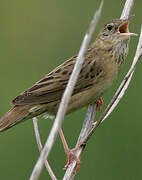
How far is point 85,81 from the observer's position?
6566 mm

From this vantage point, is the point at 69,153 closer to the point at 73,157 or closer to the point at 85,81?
the point at 73,157

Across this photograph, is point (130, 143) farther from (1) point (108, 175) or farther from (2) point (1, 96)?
(2) point (1, 96)

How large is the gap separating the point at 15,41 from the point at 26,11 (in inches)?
35.6

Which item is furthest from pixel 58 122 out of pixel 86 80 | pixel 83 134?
pixel 86 80

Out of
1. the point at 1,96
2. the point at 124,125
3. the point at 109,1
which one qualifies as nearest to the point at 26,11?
the point at 109,1

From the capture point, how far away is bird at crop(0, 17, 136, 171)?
20.8 feet

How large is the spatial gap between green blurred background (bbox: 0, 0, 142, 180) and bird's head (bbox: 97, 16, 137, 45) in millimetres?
1000

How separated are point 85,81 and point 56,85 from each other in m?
0.31

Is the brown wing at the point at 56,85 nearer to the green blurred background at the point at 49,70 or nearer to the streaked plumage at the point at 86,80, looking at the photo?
the streaked plumage at the point at 86,80

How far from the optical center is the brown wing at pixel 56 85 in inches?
250

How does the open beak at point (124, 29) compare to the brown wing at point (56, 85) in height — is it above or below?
above

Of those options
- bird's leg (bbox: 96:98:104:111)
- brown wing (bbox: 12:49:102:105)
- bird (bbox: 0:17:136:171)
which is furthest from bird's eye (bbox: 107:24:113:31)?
bird's leg (bbox: 96:98:104:111)

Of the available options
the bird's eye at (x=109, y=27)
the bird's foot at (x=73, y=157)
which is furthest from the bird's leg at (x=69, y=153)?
the bird's eye at (x=109, y=27)

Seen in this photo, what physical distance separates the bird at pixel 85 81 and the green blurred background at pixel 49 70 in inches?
20.1
